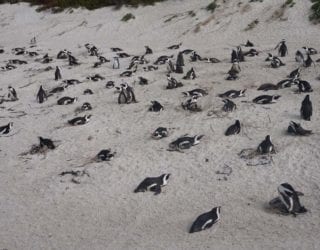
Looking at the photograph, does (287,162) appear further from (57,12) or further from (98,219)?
(57,12)

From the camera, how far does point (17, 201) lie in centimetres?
955

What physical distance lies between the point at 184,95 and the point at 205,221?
6362 mm

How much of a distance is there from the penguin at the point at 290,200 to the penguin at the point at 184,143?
2999 mm

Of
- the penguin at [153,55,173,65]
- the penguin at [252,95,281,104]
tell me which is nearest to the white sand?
the penguin at [252,95,281,104]

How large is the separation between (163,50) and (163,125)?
9.32 meters

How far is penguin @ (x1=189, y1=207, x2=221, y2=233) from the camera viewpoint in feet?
25.8

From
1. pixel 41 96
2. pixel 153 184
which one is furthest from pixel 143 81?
pixel 153 184

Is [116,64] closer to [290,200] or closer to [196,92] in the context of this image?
[196,92]

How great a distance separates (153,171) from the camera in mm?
10086

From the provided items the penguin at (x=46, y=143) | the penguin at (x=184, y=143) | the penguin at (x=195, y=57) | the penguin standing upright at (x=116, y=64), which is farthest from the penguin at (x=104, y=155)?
the penguin standing upright at (x=116, y=64)

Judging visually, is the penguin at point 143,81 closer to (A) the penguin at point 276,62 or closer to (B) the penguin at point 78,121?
(B) the penguin at point 78,121

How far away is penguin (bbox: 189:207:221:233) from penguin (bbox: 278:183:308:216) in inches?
41.1

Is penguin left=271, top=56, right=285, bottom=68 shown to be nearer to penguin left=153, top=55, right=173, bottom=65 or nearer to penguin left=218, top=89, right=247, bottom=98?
penguin left=218, top=89, right=247, bottom=98

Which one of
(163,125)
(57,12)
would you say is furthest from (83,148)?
(57,12)
